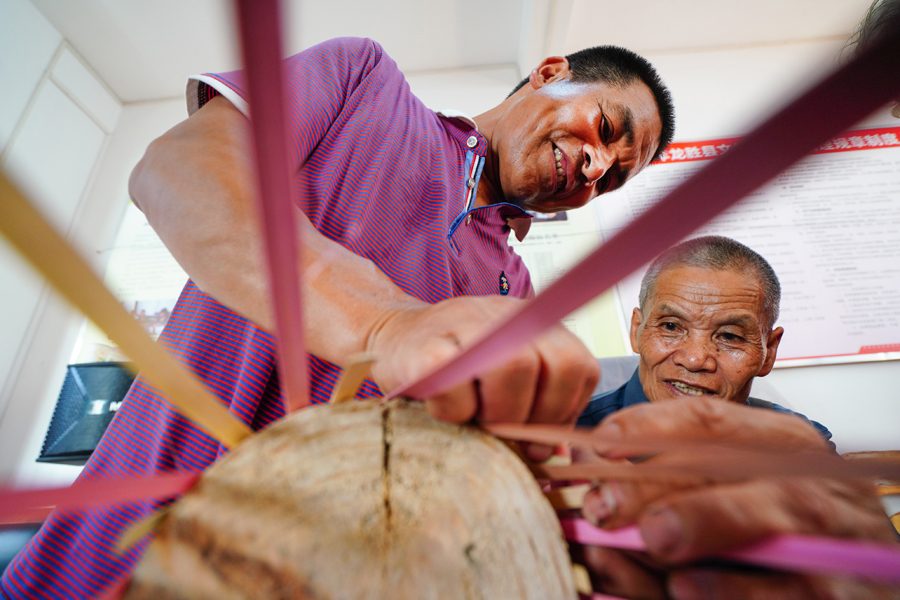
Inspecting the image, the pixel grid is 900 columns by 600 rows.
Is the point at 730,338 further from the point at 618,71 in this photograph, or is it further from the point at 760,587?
the point at 760,587

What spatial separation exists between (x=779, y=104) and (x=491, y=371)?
0.43ft

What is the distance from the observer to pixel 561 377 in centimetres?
20

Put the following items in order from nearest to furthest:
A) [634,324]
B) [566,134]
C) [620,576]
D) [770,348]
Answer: [620,576] < [566,134] < [770,348] < [634,324]

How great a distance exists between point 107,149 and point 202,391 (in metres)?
2.08

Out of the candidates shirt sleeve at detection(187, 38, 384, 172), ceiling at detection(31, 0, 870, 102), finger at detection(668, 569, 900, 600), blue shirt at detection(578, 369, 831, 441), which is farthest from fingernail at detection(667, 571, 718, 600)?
ceiling at detection(31, 0, 870, 102)

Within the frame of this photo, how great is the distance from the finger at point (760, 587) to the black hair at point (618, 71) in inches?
33.6

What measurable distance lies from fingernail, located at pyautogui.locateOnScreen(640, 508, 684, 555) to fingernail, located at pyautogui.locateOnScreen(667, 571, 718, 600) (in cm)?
3

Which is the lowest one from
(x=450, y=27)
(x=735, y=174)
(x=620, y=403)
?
(x=735, y=174)

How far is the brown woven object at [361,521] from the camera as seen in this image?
148 millimetres

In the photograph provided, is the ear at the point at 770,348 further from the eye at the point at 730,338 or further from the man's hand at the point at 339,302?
the man's hand at the point at 339,302

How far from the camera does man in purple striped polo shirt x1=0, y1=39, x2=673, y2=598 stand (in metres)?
0.21

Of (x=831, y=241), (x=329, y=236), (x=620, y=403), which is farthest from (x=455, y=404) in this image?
(x=831, y=241)

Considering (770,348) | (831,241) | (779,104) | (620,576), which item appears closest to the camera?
(779,104)

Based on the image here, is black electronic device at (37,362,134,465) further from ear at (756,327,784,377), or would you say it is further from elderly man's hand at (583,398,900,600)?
ear at (756,327,784,377)
